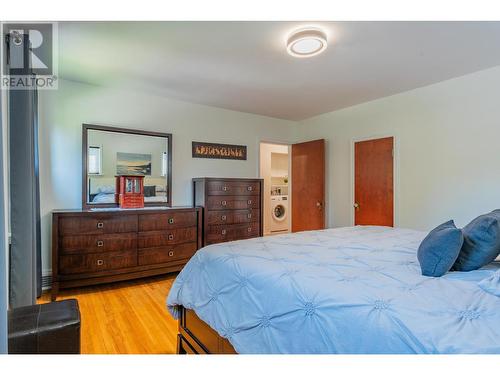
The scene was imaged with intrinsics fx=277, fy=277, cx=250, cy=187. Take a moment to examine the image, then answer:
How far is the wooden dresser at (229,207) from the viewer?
3.72m

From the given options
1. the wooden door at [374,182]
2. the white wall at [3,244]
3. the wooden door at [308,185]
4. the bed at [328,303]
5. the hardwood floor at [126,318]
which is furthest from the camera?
the wooden door at [308,185]

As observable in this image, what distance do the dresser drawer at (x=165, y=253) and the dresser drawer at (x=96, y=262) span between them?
11 cm

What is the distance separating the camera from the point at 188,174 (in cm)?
402

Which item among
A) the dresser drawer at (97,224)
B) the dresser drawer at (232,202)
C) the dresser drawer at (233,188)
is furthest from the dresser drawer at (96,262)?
the dresser drawer at (233,188)

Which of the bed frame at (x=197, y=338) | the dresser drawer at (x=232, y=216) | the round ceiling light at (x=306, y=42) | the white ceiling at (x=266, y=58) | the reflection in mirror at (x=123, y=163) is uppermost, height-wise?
the white ceiling at (x=266, y=58)

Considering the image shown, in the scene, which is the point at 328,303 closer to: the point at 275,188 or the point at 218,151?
the point at 218,151

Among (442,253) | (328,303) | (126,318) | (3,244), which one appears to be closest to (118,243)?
(126,318)

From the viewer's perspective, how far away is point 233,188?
3.93 metres

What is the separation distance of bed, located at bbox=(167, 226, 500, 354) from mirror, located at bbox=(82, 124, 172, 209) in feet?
6.86

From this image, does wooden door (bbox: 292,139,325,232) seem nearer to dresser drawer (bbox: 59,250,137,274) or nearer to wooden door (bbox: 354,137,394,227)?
wooden door (bbox: 354,137,394,227)

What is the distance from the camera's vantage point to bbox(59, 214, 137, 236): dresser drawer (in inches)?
111

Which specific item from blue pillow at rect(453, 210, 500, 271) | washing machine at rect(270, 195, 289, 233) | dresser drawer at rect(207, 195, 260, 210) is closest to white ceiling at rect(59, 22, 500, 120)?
dresser drawer at rect(207, 195, 260, 210)

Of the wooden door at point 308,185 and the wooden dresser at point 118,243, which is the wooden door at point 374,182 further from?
the wooden dresser at point 118,243

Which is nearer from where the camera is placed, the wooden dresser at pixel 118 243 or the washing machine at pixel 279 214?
the wooden dresser at pixel 118 243
